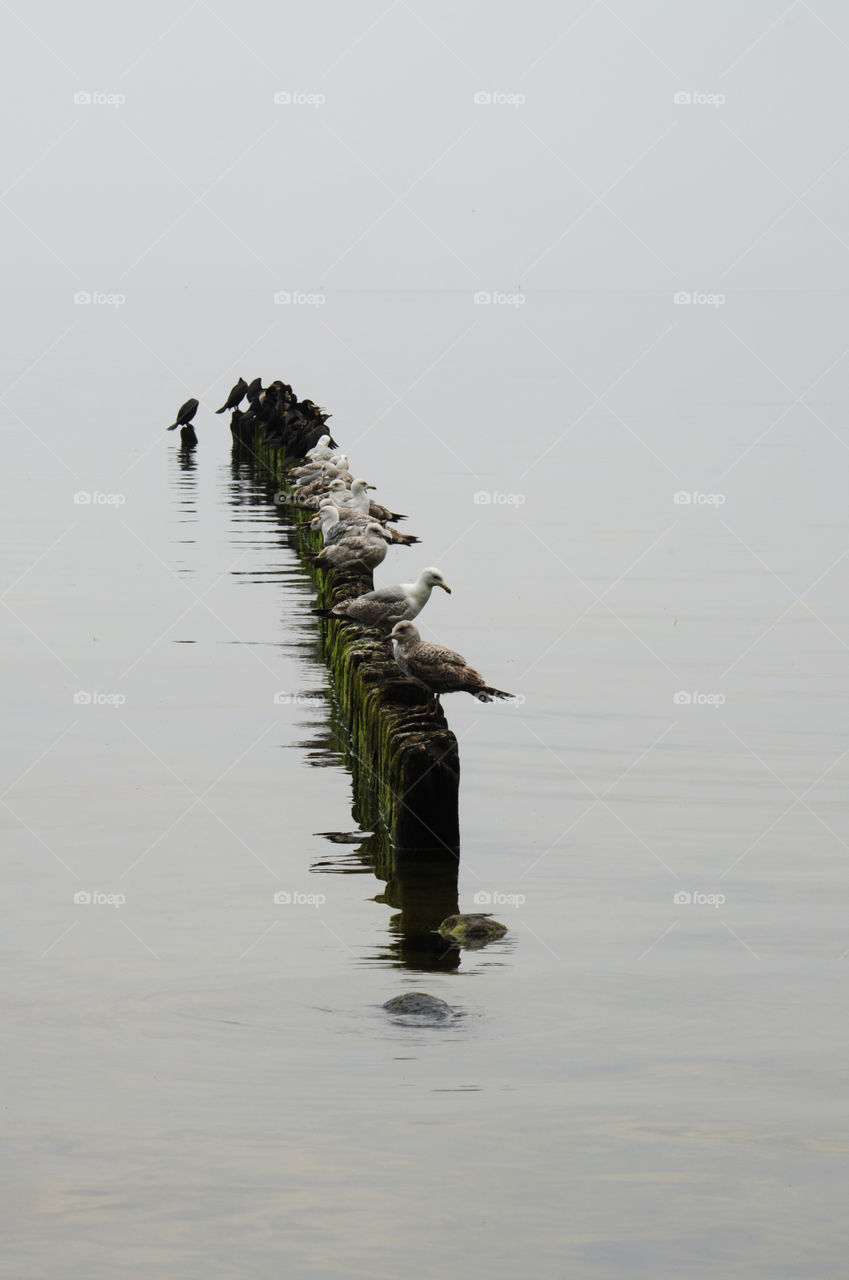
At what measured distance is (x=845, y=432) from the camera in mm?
47562

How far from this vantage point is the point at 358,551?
1869 cm

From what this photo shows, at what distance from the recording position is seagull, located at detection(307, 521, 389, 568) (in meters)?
18.7

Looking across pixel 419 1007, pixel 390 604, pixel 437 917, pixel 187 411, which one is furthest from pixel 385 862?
pixel 187 411

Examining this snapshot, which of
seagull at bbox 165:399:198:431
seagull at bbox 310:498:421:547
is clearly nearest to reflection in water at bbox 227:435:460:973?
seagull at bbox 310:498:421:547

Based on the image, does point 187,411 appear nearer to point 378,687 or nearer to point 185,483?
point 185,483

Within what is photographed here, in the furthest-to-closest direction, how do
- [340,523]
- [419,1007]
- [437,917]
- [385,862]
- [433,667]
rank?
[340,523] → [433,667] → [385,862] → [437,917] → [419,1007]

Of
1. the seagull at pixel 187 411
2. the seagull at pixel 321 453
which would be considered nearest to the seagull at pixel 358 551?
the seagull at pixel 321 453

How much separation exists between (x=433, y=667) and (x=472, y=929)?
2.42m

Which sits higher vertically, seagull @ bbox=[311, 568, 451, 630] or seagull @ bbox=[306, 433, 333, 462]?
seagull @ bbox=[306, 433, 333, 462]

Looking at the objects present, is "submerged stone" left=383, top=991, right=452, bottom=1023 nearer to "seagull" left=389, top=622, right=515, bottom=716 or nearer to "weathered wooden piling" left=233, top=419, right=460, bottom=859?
"weathered wooden piling" left=233, top=419, right=460, bottom=859

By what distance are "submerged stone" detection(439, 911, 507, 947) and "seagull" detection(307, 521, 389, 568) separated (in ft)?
28.1

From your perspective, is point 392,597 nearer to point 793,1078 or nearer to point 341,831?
point 341,831

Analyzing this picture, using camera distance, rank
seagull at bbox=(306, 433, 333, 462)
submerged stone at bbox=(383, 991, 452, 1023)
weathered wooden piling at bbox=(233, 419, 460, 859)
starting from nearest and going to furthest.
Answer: submerged stone at bbox=(383, 991, 452, 1023) < weathered wooden piling at bbox=(233, 419, 460, 859) < seagull at bbox=(306, 433, 333, 462)

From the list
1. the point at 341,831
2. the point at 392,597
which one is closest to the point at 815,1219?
the point at 341,831
